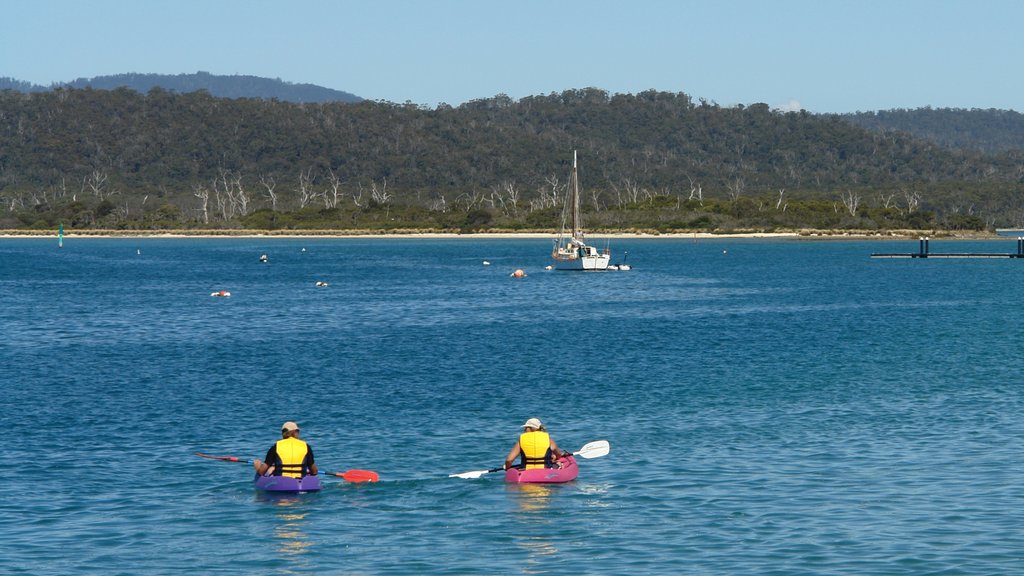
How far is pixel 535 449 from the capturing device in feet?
95.6

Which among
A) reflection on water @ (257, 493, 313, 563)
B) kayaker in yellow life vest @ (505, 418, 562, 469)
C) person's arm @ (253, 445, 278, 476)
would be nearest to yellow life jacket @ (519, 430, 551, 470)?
kayaker in yellow life vest @ (505, 418, 562, 469)

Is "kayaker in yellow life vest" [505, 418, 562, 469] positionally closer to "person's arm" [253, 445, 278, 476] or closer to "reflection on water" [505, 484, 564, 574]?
"reflection on water" [505, 484, 564, 574]

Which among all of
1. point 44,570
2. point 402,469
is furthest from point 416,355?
point 44,570

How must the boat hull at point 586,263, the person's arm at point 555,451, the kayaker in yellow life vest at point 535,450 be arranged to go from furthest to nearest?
the boat hull at point 586,263, the person's arm at point 555,451, the kayaker in yellow life vest at point 535,450

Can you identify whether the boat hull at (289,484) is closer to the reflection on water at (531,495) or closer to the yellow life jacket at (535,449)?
the reflection on water at (531,495)

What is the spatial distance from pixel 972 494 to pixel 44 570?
18.1 meters

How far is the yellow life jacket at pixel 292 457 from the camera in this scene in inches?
1112

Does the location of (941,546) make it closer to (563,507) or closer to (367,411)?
(563,507)

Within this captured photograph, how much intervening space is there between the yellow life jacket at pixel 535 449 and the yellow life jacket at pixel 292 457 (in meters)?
4.64

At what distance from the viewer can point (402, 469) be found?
103ft

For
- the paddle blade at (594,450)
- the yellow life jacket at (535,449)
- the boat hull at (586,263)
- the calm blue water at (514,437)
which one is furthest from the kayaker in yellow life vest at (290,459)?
the boat hull at (586,263)

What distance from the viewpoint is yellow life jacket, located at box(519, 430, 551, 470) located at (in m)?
29.1

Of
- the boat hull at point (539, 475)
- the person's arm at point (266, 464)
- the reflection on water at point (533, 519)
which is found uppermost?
the person's arm at point (266, 464)

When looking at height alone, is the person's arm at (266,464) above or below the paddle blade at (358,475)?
above
